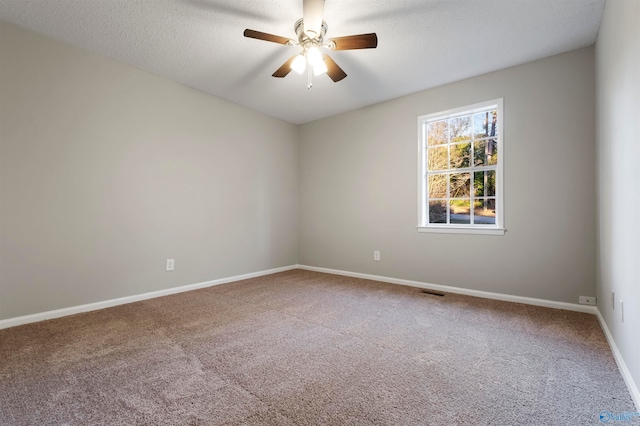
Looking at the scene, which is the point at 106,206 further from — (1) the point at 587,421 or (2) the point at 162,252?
(1) the point at 587,421

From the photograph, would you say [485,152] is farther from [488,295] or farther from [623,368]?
[623,368]

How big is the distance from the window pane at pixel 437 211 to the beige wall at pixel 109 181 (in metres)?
2.48

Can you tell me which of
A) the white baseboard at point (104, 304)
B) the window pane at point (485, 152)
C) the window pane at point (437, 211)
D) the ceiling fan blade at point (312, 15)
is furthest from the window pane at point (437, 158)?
the white baseboard at point (104, 304)

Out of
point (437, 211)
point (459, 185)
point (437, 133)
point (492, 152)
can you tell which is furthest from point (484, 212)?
point (437, 133)

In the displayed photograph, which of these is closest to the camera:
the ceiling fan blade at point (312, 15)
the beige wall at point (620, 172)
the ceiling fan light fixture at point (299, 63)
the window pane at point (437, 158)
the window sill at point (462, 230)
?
the beige wall at point (620, 172)

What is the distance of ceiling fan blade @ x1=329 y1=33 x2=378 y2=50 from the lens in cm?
206

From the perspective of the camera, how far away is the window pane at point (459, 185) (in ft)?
11.2

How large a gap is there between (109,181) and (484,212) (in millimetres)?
4051

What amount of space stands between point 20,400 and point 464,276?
3683 mm

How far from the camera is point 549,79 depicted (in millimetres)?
2832

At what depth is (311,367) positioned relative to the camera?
5.62 ft

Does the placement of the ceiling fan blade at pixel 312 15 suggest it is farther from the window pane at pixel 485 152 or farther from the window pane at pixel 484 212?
the window pane at pixel 484 212

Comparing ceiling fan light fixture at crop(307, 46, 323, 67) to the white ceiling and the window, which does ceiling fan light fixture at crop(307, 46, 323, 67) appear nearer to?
the white ceiling

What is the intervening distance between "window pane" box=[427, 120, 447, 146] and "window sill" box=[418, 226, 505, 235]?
108 cm
